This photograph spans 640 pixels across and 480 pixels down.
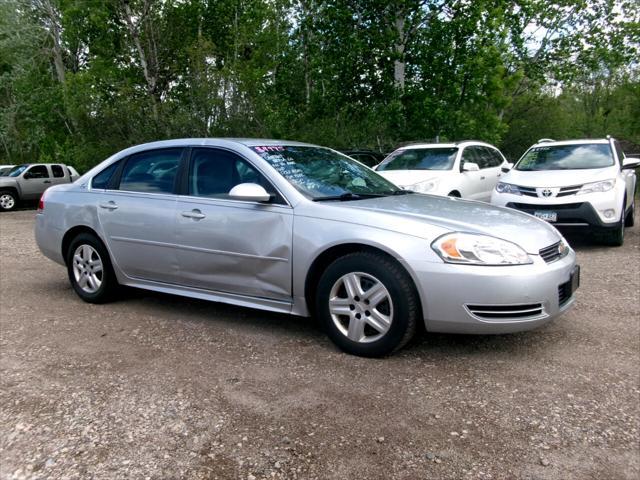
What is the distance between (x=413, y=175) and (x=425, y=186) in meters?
0.45

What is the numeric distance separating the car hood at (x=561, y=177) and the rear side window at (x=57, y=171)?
16933 mm

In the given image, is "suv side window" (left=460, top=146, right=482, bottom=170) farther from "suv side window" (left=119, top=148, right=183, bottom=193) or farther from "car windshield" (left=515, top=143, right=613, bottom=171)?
"suv side window" (left=119, top=148, right=183, bottom=193)

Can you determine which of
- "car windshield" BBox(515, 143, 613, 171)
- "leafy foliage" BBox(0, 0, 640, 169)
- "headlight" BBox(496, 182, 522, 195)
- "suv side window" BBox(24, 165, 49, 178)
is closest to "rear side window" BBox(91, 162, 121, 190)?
"headlight" BBox(496, 182, 522, 195)

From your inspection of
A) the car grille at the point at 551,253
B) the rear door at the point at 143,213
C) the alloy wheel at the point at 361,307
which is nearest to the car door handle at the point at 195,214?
the rear door at the point at 143,213

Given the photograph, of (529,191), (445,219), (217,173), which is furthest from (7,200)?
(445,219)

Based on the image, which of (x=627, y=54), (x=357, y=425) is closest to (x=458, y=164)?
(x=357, y=425)

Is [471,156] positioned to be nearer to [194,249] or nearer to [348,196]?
[348,196]

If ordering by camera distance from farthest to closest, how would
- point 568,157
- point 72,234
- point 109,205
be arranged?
point 568,157, point 72,234, point 109,205

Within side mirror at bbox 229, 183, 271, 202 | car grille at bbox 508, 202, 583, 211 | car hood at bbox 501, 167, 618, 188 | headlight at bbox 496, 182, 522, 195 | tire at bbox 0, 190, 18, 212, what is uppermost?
side mirror at bbox 229, 183, 271, 202

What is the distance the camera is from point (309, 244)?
3.82 meters

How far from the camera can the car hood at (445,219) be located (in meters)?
3.59

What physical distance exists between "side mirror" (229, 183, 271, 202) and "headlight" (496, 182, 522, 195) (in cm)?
542

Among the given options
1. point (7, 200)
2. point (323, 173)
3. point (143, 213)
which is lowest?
point (7, 200)

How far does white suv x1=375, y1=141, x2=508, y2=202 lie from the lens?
29.9 feet
